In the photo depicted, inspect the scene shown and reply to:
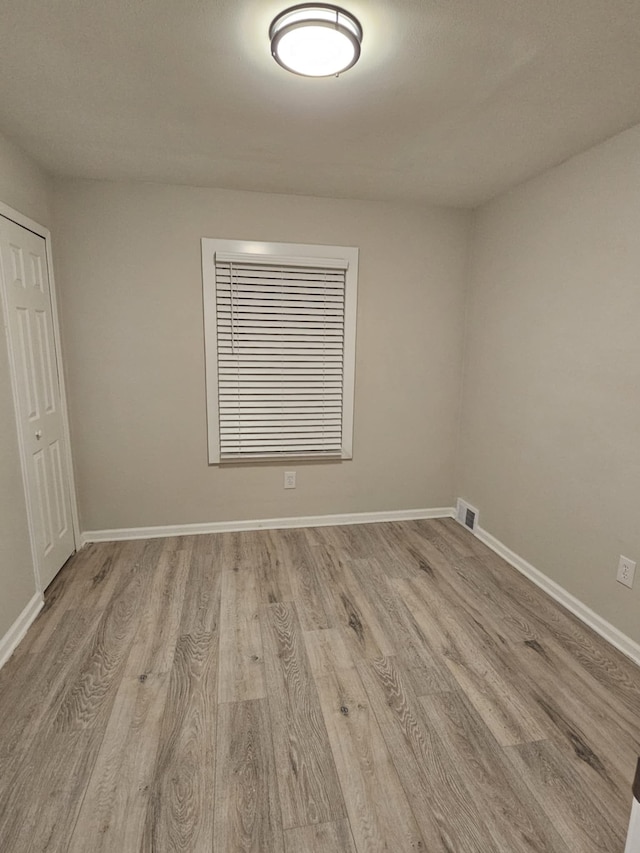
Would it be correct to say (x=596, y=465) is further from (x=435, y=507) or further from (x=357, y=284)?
(x=357, y=284)

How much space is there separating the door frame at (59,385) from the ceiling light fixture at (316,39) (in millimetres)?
1576

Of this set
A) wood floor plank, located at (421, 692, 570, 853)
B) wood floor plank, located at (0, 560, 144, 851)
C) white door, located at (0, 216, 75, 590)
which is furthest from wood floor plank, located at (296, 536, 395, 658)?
white door, located at (0, 216, 75, 590)

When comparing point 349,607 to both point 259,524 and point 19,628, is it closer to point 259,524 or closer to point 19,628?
point 259,524

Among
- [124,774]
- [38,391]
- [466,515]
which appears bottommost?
[124,774]

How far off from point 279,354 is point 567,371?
1875 millimetres

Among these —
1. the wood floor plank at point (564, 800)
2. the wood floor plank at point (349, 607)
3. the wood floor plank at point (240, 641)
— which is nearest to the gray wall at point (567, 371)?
the wood floor plank at point (564, 800)

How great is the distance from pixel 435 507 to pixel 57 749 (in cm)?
295

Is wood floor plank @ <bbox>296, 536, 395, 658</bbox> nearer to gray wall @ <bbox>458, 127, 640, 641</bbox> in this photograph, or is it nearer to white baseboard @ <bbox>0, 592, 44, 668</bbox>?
gray wall @ <bbox>458, 127, 640, 641</bbox>

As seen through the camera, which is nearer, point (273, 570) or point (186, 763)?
point (186, 763)

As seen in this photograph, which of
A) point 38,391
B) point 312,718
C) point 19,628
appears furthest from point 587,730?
point 38,391

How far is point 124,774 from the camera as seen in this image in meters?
1.50

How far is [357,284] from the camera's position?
3275 millimetres

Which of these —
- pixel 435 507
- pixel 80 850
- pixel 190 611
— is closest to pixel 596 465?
pixel 435 507

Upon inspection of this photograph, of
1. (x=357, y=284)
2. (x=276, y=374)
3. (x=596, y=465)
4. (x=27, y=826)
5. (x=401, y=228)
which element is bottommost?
(x=27, y=826)
